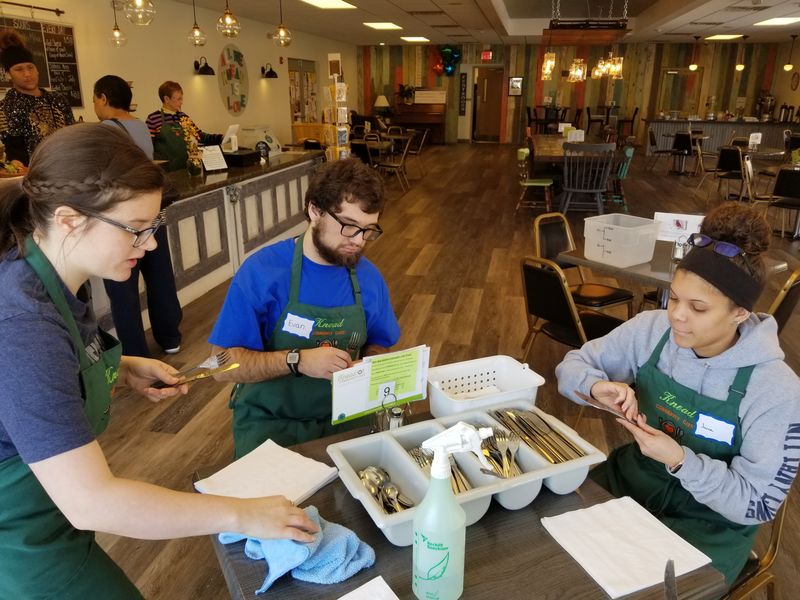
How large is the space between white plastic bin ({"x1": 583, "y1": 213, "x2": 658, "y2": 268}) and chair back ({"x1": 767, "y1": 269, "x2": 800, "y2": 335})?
0.68 m

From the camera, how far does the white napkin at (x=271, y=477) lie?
1.26 metres

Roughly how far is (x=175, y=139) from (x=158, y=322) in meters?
1.96

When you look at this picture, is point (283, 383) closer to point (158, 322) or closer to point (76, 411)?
point (76, 411)

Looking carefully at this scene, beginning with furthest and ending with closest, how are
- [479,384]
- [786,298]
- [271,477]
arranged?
[786,298] → [479,384] → [271,477]

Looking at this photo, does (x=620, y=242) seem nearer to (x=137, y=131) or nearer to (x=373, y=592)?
(x=373, y=592)

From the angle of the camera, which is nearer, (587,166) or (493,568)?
(493,568)

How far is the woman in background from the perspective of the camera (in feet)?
11.3

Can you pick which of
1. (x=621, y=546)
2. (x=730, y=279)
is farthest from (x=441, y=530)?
(x=730, y=279)

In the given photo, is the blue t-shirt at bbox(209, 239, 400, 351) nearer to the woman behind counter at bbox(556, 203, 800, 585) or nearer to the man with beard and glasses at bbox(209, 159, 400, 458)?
the man with beard and glasses at bbox(209, 159, 400, 458)

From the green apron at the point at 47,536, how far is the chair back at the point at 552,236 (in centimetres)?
275

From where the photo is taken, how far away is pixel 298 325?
6.07ft

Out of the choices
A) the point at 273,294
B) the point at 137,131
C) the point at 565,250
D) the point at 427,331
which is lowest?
the point at 427,331

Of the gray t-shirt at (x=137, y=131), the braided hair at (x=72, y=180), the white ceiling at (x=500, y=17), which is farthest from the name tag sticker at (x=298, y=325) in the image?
the white ceiling at (x=500, y=17)

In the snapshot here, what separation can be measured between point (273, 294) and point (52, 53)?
611 cm
